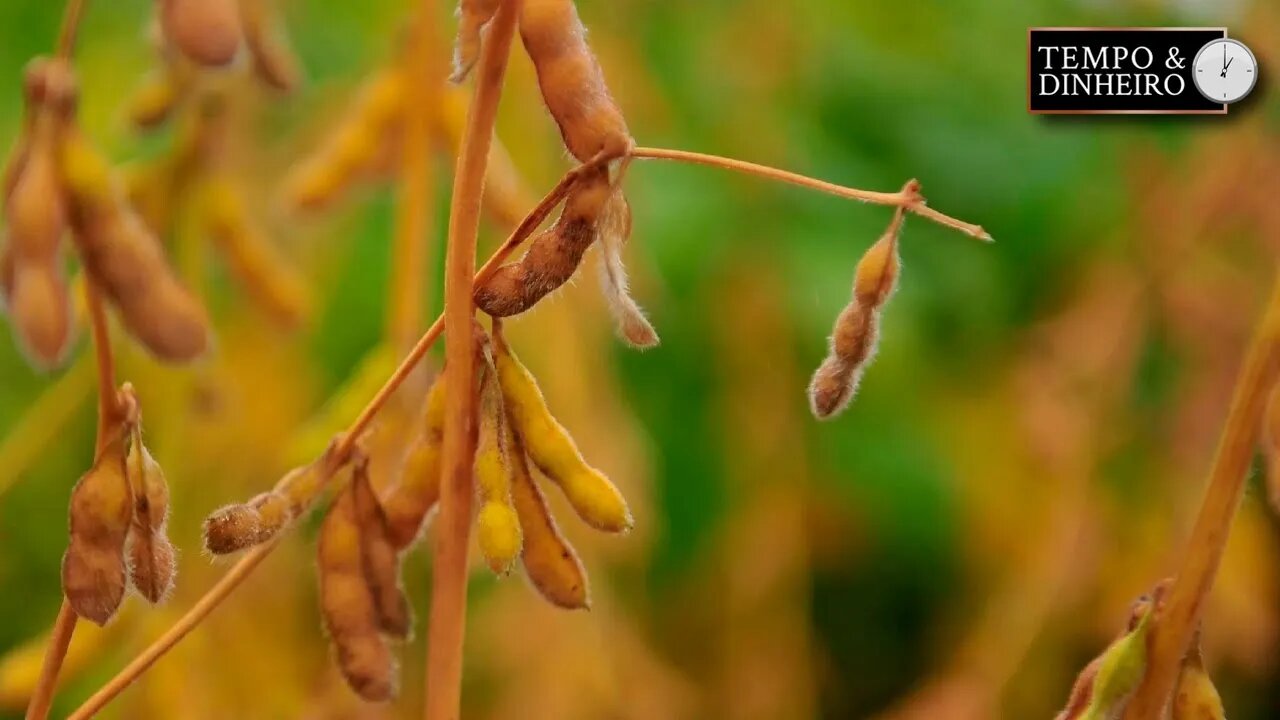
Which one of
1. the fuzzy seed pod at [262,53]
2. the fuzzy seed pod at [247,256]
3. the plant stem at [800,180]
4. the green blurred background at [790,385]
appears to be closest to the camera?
the plant stem at [800,180]

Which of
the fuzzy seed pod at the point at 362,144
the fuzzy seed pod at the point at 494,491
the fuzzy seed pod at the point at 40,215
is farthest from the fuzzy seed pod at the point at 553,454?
the fuzzy seed pod at the point at 362,144

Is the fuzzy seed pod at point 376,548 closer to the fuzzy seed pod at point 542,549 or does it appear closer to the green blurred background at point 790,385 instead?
the fuzzy seed pod at point 542,549

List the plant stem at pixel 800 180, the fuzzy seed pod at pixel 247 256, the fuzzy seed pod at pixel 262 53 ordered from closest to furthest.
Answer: the plant stem at pixel 800 180, the fuzzy seed pod at pixel 262 53, the fuzzy seed pod at pixel 247 256

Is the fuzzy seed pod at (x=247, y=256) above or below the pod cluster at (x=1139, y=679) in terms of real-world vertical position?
above

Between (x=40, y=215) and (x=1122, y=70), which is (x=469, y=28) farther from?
(x=1122, y=70)

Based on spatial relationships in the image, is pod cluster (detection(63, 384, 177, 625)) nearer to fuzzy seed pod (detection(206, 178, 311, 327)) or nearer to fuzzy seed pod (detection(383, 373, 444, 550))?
fuzzy seed pod (detection(383, 373, 444, 550))

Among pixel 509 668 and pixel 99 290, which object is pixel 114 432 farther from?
pixel 509 668

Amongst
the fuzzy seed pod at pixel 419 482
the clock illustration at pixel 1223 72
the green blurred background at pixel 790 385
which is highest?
the clock illustration at pixel 1223 72

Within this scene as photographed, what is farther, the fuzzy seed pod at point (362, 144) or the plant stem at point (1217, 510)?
the fuzzy seed pod at point (362, 144)

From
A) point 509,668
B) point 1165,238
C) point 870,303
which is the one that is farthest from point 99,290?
point 1165,238
